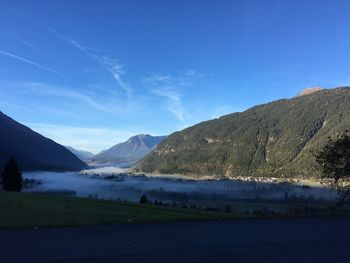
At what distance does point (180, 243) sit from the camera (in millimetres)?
13844

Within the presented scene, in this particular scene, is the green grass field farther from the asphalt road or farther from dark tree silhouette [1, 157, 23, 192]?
dark tree silhouette [1, 157, 23, 192]

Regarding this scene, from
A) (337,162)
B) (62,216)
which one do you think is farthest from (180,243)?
(337,162)

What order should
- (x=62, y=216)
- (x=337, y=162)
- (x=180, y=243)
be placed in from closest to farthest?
(x=180, y=243) < (x=62, y=216) < (x=337, y=162)

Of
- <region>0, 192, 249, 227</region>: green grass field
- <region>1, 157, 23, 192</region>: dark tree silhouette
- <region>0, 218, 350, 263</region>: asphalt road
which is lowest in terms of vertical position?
<region>0, 218, 350, 263</region>: asphalt road

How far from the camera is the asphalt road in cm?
1182

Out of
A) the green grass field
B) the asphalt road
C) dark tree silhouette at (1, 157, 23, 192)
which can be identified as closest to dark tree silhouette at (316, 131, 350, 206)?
the asphalt road

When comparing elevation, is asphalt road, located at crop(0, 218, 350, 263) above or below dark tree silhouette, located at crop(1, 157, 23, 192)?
below

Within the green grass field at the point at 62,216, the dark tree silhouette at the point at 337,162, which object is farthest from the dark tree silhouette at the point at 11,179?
the dark tree silhouette at the point at 337,162

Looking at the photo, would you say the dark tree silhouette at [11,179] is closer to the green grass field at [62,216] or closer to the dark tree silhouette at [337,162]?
the green grass field at [62,216]

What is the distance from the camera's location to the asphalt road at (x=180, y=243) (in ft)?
38.8

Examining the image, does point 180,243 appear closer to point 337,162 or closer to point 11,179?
point 337,162

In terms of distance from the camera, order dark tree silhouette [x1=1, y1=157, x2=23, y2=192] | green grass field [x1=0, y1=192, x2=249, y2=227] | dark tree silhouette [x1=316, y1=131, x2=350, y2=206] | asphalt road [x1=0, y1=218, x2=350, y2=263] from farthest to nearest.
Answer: dark tree silhouette [x1=1, y1=157, x2=23, y2=192]
dark tree silhouette [x1=316, y1=131, x2=350, y2=206]
green grass field [x1=0, y1=192, x2=249, y2=227]
asphalt road [x1=0, y1=218, x2=350, y2=263]

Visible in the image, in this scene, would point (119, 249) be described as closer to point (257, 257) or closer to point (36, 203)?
point (257, 257)

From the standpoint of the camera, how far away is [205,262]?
446 inches
